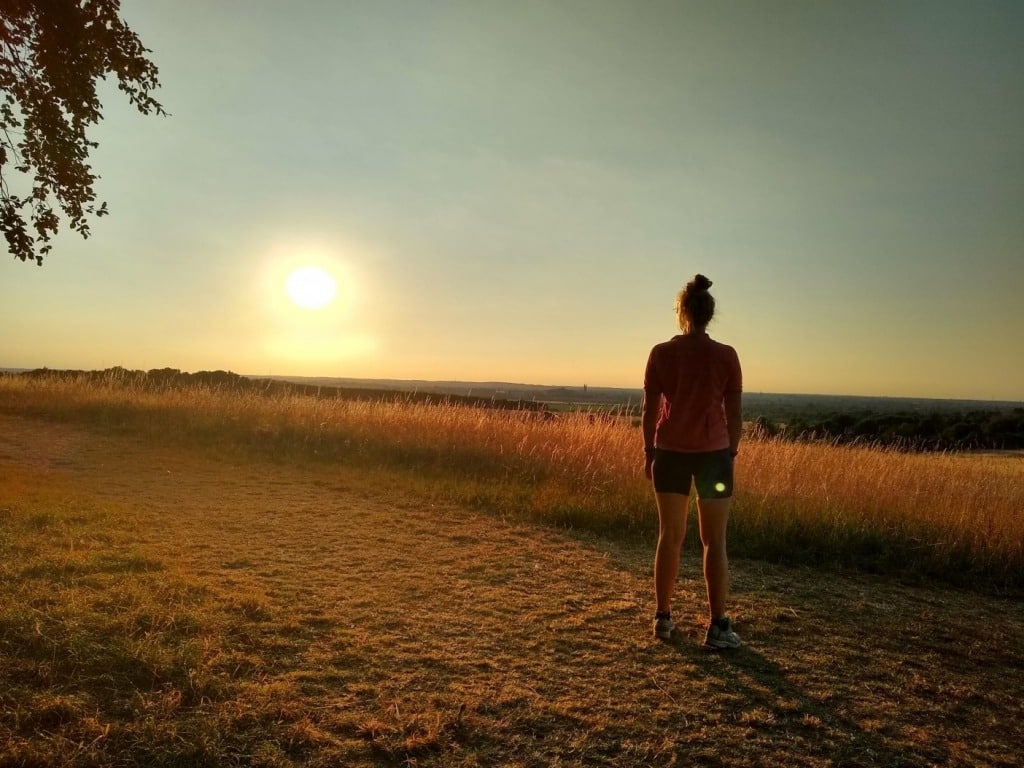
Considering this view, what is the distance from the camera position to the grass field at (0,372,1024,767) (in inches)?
106

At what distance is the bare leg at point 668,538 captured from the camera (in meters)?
3.83

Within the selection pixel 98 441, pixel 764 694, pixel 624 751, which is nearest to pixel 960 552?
pixel 764 694

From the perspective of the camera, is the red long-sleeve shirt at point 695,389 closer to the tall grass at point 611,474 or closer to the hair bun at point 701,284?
the hair bun at point 701,284

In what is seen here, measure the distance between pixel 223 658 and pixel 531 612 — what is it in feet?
6.32

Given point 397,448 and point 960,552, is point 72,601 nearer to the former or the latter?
point 960,552

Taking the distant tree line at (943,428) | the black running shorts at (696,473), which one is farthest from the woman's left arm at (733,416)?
the distant tree line at (943,428)

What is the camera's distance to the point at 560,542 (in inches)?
258

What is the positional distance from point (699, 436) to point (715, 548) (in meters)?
0.67

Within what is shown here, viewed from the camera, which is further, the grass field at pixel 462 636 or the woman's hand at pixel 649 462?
the woman's hand at pixel 649 462

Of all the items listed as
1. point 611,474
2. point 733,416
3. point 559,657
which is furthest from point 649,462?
point 611,474

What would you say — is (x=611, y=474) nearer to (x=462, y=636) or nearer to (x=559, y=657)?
(x=462, y=636)

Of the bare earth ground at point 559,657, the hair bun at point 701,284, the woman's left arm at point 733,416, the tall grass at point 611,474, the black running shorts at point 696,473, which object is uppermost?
the hair bun at point 701,284

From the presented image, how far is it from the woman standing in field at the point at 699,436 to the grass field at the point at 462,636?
45 centimetres

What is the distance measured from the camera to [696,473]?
3.75 metres
